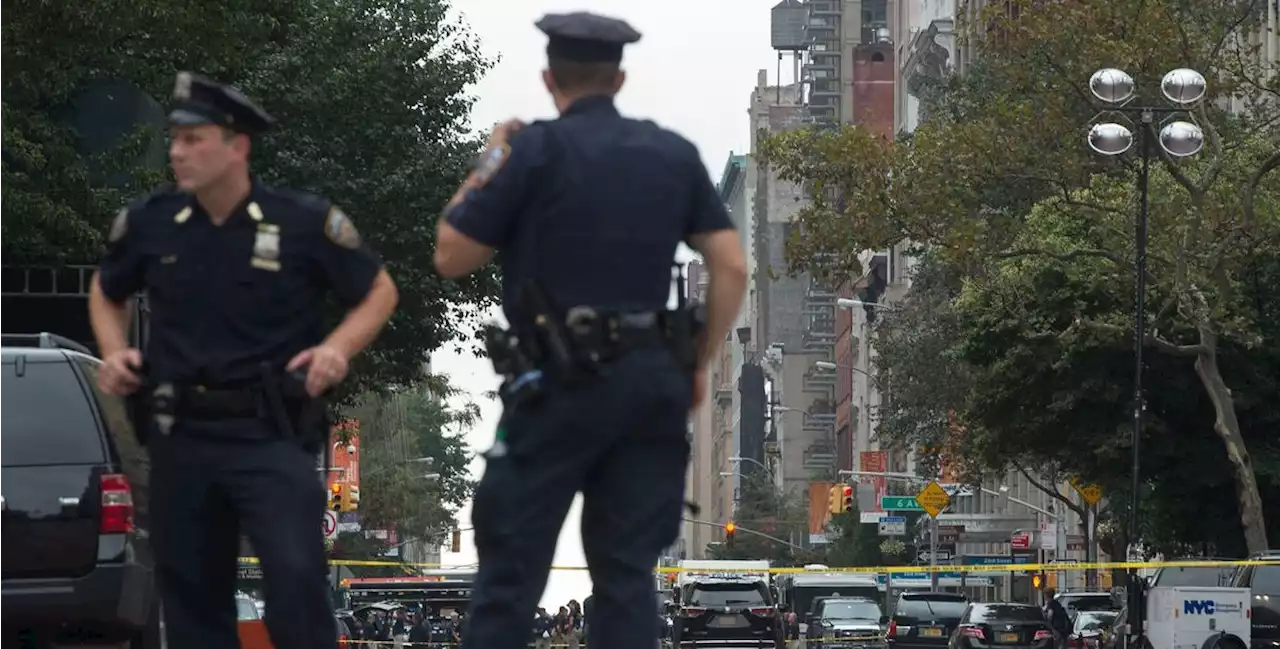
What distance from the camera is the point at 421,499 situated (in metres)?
104

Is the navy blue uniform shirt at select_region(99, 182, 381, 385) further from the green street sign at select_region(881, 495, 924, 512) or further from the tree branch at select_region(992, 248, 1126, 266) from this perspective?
the green street sign at select_region(881, 495, 924, 512)

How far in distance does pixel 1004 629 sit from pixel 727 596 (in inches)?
183

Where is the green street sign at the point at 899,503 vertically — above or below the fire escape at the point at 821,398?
below

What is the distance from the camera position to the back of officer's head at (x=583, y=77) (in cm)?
686

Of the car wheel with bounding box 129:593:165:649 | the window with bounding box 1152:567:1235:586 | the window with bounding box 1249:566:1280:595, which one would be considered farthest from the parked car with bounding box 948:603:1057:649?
the car wheel with bounding box 129:593:165:649

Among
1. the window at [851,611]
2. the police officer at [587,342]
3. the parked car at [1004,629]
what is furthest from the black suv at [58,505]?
the window at [851,611]

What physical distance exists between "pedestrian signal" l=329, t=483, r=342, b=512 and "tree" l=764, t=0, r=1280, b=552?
14125 millimetres

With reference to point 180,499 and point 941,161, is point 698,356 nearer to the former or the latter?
point 180,499

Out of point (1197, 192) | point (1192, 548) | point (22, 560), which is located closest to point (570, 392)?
point (22, 560)

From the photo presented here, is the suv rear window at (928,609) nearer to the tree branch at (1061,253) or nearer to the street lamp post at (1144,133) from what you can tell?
the tree branch at (1061,253)

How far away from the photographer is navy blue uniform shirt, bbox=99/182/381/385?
714cm

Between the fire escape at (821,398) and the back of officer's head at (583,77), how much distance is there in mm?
160829

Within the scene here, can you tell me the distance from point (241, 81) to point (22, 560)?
28.7 m

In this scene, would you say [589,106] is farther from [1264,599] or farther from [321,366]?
[1264,599]
